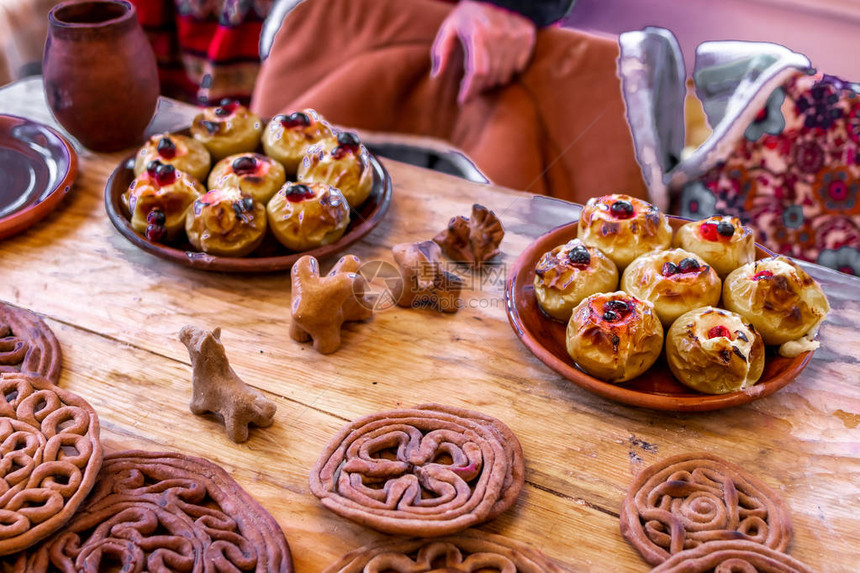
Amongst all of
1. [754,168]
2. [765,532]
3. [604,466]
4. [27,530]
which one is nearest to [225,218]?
[27,530]

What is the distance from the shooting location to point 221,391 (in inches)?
37.3

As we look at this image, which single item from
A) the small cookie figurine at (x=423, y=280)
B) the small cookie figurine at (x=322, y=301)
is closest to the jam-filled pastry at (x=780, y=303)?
the small cookie figurine at (x=423, y=280)

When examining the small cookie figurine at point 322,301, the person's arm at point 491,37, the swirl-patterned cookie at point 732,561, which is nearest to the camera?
the swirl-patterned cookie at point 732,561

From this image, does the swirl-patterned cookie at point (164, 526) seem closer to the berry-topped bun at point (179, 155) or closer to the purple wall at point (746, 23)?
the berry-topped bun at point (179, 155)

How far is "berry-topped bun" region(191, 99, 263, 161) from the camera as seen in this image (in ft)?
4.38

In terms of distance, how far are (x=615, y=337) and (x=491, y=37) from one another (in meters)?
1.21

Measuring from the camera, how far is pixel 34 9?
233cm

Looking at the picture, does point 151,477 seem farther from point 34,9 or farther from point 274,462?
point 34,9

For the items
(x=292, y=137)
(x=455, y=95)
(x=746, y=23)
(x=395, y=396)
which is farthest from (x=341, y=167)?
(x=746, y=23)

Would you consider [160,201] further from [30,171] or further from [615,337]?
[615,337]

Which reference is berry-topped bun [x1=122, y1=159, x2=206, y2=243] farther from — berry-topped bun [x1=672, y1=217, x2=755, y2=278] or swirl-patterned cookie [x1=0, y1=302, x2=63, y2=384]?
berry-topped bun [x1=672, y1=217, x2=755, y2=278]

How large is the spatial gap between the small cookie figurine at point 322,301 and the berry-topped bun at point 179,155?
34 cm

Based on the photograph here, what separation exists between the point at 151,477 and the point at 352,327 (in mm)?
376

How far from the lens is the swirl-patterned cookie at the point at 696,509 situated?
816 millimetres
